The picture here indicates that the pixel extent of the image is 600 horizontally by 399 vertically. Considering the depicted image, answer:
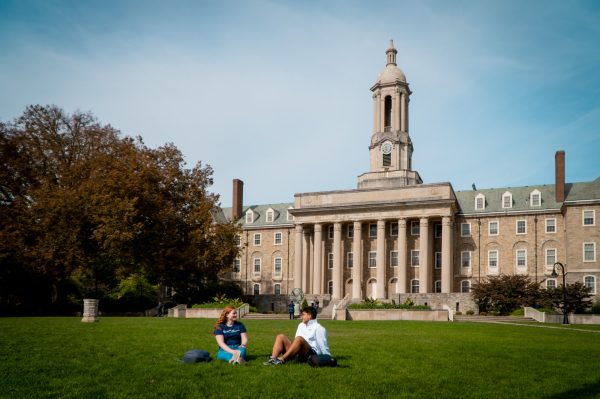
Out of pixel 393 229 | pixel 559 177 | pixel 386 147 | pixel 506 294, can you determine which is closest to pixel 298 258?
pixel 393 229

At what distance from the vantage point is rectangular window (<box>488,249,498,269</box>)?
6588 cm

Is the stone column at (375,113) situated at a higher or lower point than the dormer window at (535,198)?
higher

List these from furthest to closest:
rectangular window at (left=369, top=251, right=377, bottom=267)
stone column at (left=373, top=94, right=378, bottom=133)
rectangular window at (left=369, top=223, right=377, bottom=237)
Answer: stone column at (left=373, top=94, right=378, bottom=133)
rectangular window at (left=369, top=223, right=377, bottom=237)
rectangular window at (left=369, top=251, right=377, bottom=267)

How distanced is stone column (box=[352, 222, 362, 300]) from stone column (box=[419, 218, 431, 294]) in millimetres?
6670

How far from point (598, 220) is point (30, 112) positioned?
52.3 metres

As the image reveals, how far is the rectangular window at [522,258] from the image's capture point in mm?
64562

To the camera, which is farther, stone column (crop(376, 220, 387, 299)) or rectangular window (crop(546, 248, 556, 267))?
stone column (crop(376, 220, 387, 299))

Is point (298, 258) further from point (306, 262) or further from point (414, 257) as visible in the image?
point (414, 257)

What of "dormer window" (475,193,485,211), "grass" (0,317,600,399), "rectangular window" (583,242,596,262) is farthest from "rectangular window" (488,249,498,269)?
"grass" (0,317,600,399)

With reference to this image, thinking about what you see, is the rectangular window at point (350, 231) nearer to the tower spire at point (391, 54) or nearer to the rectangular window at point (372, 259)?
the rectangular window at point (372, 259)

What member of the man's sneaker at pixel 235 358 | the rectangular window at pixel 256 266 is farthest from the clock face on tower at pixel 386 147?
the man's sneaker at pixel 235 358

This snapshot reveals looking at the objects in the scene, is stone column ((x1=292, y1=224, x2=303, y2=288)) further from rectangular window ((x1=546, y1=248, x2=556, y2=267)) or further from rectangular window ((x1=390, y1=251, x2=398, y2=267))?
rectangular window ((x1=546, y1=248, x2=556, y2=267))

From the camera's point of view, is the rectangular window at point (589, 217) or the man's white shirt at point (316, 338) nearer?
the man's white shirt at point (316, 338)

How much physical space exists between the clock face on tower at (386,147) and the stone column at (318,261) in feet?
38.4
